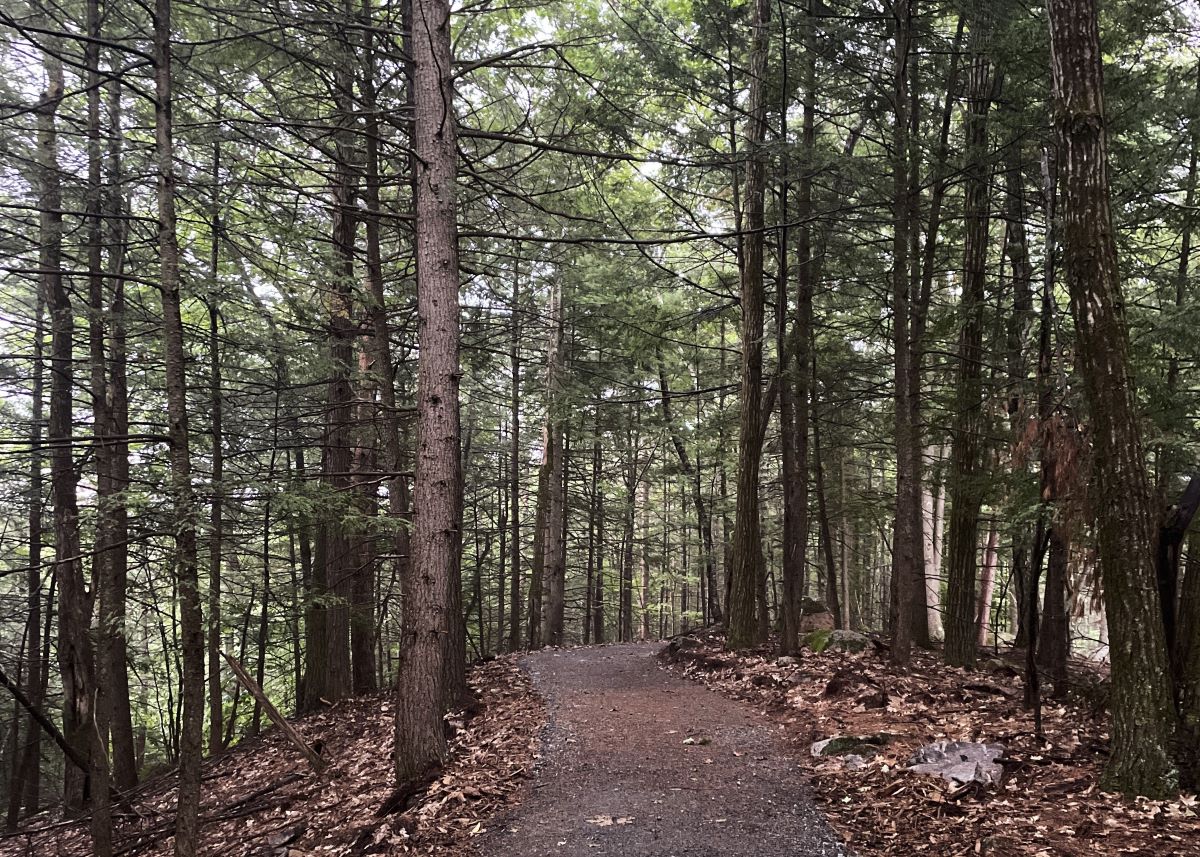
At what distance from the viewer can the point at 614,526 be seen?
1078 inches

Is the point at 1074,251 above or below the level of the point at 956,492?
above

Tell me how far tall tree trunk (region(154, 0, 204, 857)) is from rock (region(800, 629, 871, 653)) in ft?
27.3

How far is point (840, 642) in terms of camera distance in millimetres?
10484

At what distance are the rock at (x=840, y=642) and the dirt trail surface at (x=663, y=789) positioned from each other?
8.16 feet

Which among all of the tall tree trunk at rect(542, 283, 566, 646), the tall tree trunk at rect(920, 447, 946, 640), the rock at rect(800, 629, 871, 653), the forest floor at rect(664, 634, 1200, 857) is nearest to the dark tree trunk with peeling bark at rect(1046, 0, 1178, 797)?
the forest floor at rect(664, 634, 1200, 857)

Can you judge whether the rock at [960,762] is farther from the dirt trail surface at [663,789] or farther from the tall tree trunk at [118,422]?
the tall tree trunk at [118,422]

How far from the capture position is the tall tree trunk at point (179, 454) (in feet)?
17.3

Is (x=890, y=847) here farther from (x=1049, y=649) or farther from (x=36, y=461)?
(x=36, y=461)

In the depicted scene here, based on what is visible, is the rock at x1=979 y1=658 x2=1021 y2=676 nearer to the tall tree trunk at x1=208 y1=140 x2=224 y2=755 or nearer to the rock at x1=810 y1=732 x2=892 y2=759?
the rock at x1=810 y1=732 x2=892 y2=759

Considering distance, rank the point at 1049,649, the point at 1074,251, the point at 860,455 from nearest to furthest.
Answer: the point at 1074,251, the point at 1049,649, the point at 860,455

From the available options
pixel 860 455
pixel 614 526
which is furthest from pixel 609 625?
pixel 860 455

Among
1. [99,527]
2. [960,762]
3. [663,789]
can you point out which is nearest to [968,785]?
[960,762]

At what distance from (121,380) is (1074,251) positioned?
10.3 meters

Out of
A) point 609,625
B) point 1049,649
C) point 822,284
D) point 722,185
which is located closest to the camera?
point 1049,649
